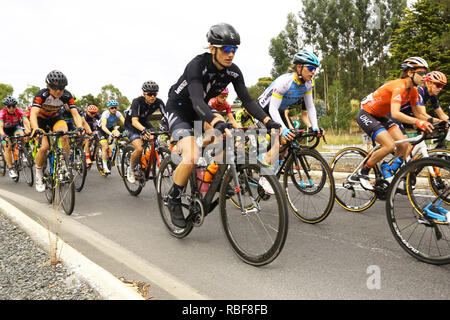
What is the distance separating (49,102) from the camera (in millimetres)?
6316

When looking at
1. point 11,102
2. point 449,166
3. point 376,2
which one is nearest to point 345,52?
point 376,2

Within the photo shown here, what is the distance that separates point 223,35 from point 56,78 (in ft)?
12.5

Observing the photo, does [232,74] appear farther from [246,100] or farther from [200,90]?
[200,90]

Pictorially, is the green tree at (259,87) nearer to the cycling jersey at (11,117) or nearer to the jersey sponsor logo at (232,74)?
the cycling jersey at (11,117)

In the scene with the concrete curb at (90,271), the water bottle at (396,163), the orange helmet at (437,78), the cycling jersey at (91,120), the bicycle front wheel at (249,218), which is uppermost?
the orange helmet at (437,78)

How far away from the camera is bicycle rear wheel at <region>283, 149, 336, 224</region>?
439 cm

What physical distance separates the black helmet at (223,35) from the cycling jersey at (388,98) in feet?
7.65

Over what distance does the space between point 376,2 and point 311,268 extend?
38.0 meters

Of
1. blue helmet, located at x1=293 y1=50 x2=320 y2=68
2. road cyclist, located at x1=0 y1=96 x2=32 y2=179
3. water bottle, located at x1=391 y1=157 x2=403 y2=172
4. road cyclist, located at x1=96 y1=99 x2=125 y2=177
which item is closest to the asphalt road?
water bottle, located at x1=391 y1=157 x2=403 y2=172

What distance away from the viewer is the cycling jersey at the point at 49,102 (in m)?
6.02

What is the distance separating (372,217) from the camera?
15.1ft


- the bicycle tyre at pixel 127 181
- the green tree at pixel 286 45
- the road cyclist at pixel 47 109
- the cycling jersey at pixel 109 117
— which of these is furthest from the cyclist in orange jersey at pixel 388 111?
the green tree at pixel 286 45
